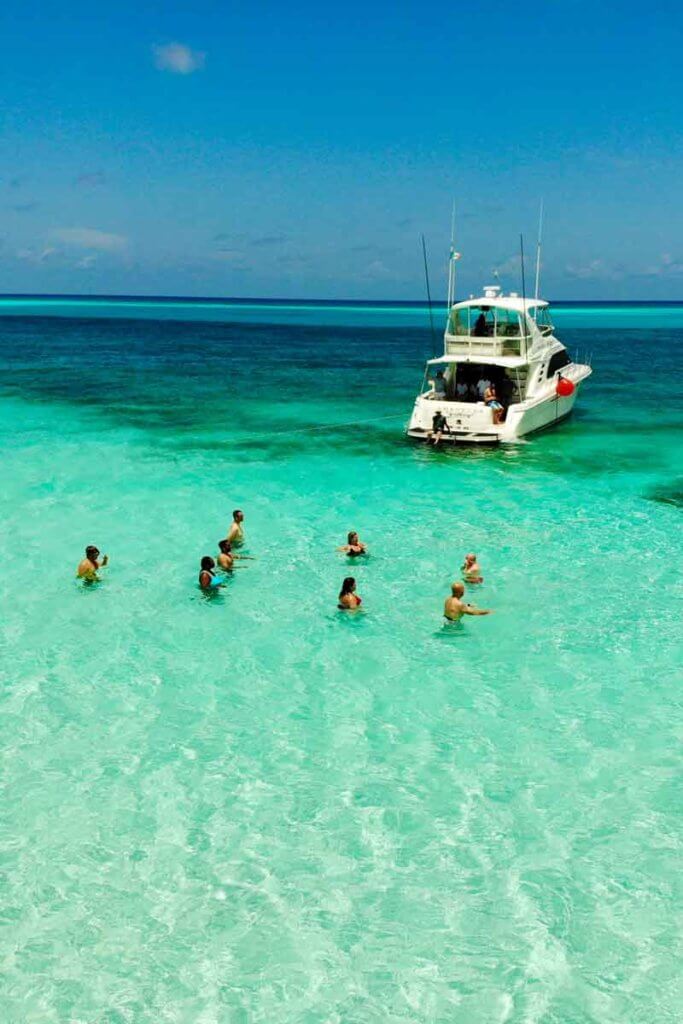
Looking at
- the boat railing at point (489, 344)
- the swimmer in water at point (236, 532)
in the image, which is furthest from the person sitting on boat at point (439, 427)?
the swimmer in water at point (236, 532)

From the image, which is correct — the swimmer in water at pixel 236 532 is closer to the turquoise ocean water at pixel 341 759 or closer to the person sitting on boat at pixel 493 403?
the turquoise ocean water at pixel 341 759

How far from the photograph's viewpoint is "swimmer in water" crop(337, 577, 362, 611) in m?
13.0

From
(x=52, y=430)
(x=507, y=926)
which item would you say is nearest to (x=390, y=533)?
(x=507, y=926)

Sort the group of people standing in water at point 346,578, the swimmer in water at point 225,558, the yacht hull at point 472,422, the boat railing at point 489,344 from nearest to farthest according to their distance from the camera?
the group of people standing in water at point 346,578 < the swimmer in water at point 225,558 < the yacht hull at point 472,422 < the boat railing at point 489,344

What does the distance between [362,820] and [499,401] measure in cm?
1934

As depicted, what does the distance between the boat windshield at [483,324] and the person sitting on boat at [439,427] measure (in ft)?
10.00

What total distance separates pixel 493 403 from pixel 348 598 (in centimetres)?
1304

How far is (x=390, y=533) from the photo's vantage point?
16938 mm

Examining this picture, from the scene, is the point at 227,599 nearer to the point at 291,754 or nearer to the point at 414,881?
the point at 291,754

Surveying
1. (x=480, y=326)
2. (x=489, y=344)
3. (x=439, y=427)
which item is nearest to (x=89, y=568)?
(x=439, y=427)

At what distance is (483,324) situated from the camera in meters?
26.0

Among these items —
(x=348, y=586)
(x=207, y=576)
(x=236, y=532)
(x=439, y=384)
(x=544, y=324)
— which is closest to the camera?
(x=348, y=586)

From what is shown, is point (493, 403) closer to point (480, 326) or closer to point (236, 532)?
point (480, 326)

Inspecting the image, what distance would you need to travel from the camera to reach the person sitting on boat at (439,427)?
952 inches
